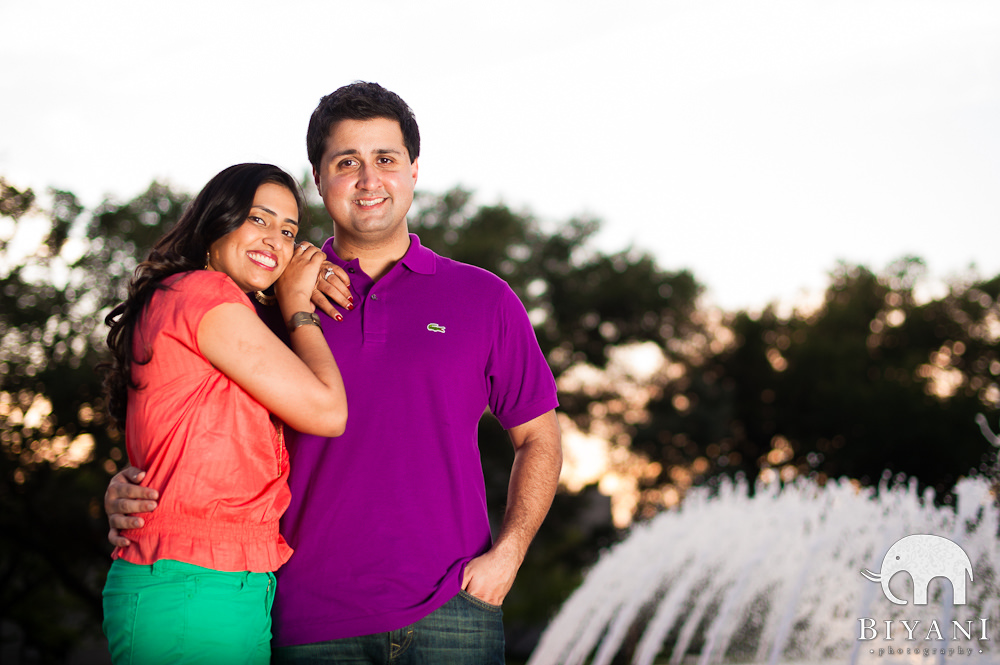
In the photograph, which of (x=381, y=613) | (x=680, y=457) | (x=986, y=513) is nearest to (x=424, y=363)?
(x=381, y=613)

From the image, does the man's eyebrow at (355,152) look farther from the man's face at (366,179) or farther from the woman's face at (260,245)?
the woman's face at (260,245)

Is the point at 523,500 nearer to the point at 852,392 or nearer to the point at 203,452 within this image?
the point at 203,452

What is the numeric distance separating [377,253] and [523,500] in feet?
3.43

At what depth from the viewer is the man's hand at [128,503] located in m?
2.25

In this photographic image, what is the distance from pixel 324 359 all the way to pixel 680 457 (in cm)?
3255

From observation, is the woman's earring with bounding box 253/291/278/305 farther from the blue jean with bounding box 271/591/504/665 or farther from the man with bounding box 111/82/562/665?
the blue jean with bounding box 271/591/504/665

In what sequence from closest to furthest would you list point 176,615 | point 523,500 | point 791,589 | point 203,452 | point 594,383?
1. point 176,615
2. point 203,452
3. point 523,500
4. point 791,589
5. point 594,383

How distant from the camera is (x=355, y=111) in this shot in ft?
9.80

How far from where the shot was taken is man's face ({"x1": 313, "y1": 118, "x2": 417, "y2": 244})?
2.95m

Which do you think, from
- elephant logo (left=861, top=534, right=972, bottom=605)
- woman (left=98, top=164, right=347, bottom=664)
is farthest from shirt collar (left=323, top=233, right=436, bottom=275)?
elephant logo (left=861, top=534, right=972, bottom=605)

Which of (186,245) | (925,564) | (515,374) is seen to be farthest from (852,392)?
(186,245)

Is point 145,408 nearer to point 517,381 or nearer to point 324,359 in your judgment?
point 324,359

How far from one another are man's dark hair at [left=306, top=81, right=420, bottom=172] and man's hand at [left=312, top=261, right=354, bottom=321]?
0.51 m

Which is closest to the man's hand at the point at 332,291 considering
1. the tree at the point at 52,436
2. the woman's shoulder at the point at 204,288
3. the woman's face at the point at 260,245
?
the woman's face at the point at 260,245
